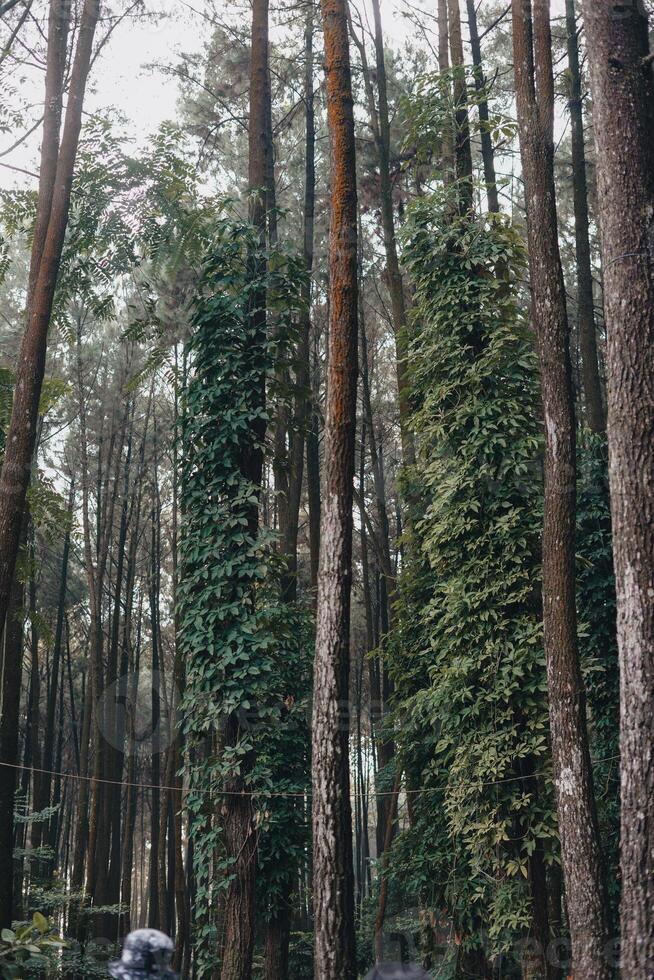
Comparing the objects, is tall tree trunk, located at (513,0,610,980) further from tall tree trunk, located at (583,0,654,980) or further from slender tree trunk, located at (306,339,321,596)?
slender tree trunk, located at (306,339,321,596)

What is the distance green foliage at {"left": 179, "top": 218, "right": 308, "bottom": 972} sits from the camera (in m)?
9.02

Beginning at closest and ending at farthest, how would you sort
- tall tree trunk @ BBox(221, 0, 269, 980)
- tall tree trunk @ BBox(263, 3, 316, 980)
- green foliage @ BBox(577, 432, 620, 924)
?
tall tree trunk @ BBox(221, 0, 269, 980) < green foliage @ BBox(577, 432, 620, 924) < tall tree trunk @ BBox(263, 3, 316, 980)

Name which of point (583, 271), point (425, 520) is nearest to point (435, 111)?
point (583, 271)

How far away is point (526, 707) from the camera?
29.1 ft

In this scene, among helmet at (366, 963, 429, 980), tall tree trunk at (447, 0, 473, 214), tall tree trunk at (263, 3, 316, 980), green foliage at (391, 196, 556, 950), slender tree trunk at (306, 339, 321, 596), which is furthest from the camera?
slender tree trunk at (306, 339, 321, 596)

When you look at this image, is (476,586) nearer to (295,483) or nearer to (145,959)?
(295,483)

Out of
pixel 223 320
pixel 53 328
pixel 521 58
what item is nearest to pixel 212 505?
pixel 223 320

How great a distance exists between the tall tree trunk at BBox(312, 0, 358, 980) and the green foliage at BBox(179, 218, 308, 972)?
1.76m

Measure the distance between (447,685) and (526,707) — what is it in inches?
32.8

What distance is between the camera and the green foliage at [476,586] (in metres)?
8.79

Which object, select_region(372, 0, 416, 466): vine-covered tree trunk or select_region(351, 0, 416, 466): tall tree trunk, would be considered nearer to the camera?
select_region(351, 0, 416, 466): tall tree trunk

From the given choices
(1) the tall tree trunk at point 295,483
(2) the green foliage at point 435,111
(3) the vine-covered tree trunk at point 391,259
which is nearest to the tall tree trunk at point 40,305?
(1) the tall tree trunk at point 295,483

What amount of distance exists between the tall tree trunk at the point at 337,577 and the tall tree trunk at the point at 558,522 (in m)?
1.56

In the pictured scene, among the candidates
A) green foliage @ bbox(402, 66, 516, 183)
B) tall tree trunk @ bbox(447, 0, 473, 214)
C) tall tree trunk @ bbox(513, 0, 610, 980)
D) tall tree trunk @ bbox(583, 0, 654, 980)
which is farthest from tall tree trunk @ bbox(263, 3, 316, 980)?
tall tree trunk @ bbox(583, 0, 654, 980)
